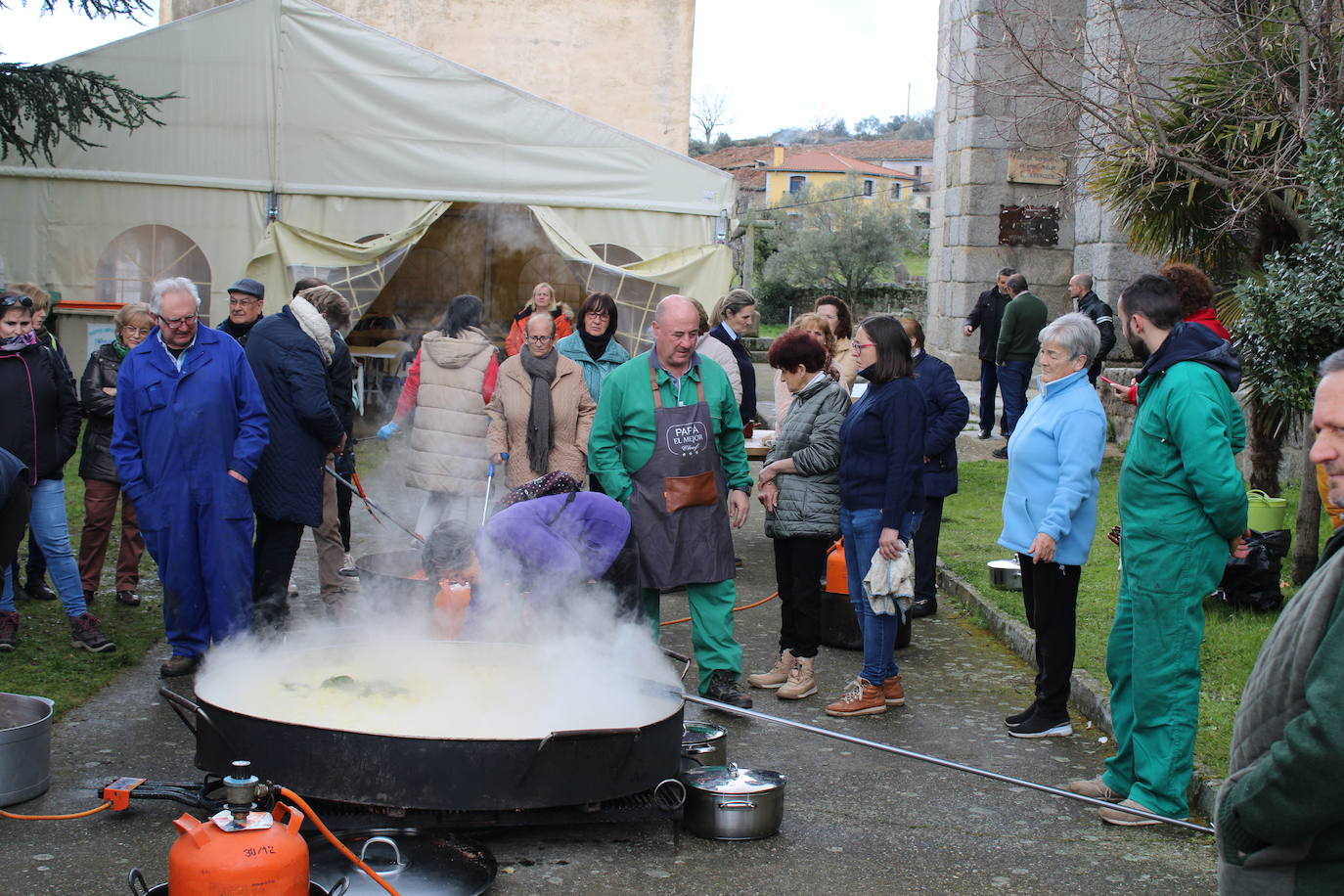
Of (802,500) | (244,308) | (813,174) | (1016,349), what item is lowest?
(802,500)

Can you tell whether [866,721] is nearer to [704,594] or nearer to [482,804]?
[704,594]

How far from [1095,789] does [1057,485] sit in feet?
4.15

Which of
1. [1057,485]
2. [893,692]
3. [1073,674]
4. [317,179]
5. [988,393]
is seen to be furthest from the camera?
[988,393]

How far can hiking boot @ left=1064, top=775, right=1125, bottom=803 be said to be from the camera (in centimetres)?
477

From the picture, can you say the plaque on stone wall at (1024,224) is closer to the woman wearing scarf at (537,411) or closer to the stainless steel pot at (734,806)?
the woman wearing scarf at (537,411)

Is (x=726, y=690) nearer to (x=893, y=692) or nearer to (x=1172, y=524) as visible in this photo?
(x=893, y=692)

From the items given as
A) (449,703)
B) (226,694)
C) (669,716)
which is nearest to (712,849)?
(669,716)

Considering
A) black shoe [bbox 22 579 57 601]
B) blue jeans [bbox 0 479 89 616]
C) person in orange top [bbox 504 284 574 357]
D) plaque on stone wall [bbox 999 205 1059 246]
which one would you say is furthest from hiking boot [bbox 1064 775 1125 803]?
plaque on stone wall [bbox 999 205 1059 246]

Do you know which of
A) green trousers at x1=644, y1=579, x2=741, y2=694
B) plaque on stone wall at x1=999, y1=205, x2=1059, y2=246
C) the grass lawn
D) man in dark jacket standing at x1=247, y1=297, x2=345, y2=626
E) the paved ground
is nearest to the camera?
the paved ground

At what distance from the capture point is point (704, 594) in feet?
19.3

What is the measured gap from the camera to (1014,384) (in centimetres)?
1355

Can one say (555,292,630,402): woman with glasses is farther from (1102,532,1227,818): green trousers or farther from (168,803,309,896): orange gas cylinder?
(168,803,309,896): orange gas cylinder

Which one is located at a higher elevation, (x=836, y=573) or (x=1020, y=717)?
(x=836, y=573)

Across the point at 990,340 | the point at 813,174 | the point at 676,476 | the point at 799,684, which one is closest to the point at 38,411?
the point at 676,476
